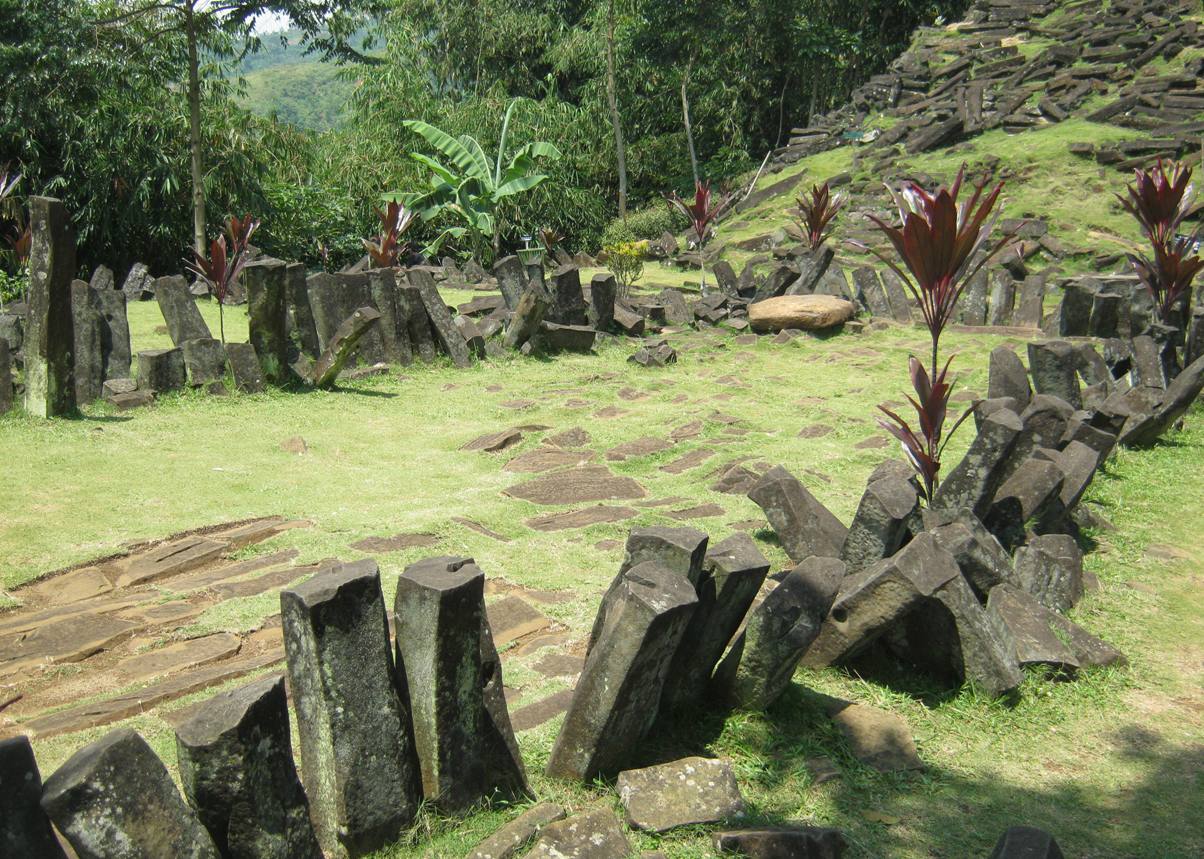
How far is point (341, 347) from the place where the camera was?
9.12m

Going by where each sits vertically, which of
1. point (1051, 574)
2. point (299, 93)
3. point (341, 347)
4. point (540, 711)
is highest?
point (299, 93)

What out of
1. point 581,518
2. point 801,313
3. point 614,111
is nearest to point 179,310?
point 581,518

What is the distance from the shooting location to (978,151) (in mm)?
17953

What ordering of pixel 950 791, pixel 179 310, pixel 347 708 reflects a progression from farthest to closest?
pixel 179 310
pixel 950 791
pixel 347 708

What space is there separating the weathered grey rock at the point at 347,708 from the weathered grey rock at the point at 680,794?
666 millimetres

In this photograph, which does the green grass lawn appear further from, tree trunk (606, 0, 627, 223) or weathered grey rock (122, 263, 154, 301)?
tree trunk (606, 0, 627, 223)

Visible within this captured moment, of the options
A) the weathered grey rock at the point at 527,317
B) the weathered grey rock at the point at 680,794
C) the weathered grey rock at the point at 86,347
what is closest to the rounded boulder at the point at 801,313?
the weathered grey rock at the point at 527,317

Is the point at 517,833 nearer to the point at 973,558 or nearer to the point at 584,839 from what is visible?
the point at 584,839

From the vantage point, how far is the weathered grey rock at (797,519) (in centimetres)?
504

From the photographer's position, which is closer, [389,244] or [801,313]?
[801,313]

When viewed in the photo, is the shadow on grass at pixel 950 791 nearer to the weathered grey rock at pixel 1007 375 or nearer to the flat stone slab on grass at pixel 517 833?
the flat stone slab on grass at pixel 517 833

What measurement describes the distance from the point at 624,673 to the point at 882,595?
129 centimetres

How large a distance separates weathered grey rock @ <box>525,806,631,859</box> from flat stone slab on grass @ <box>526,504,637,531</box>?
2.95 m

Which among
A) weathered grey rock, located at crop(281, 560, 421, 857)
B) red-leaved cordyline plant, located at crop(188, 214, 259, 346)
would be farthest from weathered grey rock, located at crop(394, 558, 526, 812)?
red-leaved cordyline plant, located at crop(188, 214, 259, 346)
